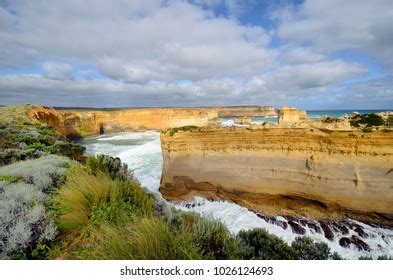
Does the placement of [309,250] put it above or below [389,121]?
below

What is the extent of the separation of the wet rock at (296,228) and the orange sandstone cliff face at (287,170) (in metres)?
0.72

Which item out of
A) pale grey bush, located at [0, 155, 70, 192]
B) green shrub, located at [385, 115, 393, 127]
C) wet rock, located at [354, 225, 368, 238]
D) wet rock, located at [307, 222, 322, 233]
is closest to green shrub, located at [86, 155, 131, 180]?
pale grey bush, located at [0, 155, 70, 192]

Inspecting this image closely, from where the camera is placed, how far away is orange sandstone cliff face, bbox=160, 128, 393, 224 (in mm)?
9867

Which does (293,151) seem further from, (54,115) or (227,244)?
(54,115)

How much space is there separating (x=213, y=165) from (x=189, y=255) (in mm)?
10396

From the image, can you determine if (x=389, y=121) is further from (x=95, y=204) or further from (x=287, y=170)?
(x=95, y=204)

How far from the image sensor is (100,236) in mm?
3053

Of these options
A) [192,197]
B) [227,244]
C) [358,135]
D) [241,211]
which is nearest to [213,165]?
[192,197]

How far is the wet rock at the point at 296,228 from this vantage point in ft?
31.7

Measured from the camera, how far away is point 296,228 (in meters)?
9.90

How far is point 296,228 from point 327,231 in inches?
38.4

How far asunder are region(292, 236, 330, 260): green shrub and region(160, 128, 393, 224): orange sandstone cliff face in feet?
19.4

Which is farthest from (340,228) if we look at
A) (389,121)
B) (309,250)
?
(309,250)

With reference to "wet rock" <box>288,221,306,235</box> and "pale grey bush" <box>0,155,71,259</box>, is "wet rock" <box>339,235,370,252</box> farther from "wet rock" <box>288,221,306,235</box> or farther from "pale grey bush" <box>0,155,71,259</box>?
"pale grey bush" <box>0,155,71,259</box>
